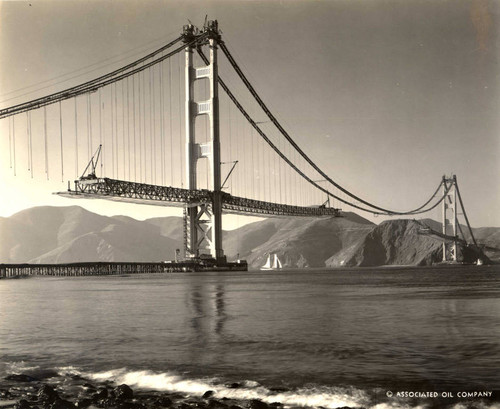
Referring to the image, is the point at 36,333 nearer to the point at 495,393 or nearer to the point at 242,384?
the point at 242,384

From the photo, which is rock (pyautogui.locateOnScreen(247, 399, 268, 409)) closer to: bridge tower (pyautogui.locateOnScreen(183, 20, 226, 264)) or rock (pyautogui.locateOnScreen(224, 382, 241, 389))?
rock (pyautogui.locateOnScreen(224, 382, 241, 389))

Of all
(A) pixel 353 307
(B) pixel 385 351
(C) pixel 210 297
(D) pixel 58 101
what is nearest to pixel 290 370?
(B) pixel 385 351

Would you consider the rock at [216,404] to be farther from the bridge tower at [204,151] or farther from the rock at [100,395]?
the bridge tower at [204,151]

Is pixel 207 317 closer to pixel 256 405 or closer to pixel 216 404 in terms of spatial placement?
pixel 216 404

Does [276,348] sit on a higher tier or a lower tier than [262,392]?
lower

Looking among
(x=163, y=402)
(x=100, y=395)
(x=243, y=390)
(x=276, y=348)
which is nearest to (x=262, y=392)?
(x=243, y=390)

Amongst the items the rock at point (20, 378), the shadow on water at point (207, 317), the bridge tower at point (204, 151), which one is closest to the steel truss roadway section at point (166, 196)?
the bridge tower at point (204, 151)

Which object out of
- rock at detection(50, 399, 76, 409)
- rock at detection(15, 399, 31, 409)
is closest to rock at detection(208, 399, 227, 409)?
rock at detection(50, 399, 76, 409)
